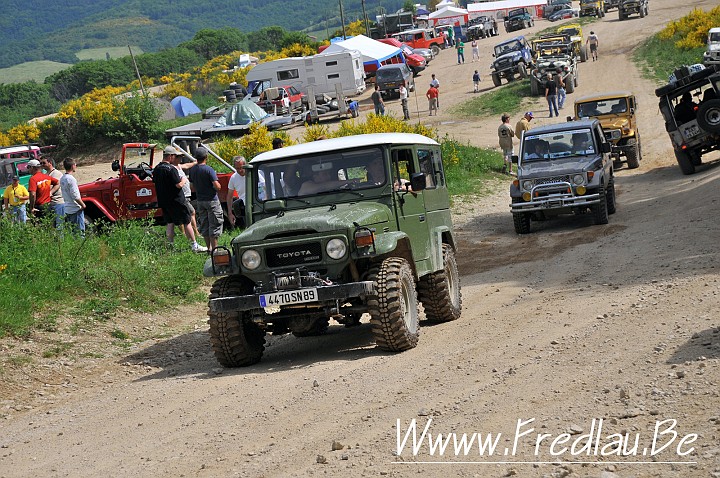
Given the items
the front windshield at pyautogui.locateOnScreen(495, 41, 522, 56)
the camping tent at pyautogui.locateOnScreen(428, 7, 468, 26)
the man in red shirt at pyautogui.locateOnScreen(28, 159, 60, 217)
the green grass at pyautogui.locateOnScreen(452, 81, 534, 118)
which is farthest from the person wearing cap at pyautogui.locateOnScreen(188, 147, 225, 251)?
the camping tent at pyautogui.locateOnScreen(428, 7, 468, 26)

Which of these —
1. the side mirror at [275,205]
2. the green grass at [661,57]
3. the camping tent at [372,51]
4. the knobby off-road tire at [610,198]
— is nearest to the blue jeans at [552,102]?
the green grass at [661,57]

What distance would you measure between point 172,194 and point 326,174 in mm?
5438

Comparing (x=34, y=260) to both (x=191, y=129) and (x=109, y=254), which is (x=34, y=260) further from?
(x=191, y=129)

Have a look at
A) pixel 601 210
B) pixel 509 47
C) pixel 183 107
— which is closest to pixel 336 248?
pixel 601 210

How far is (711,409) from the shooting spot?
6062 mm

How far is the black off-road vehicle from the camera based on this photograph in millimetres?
21031

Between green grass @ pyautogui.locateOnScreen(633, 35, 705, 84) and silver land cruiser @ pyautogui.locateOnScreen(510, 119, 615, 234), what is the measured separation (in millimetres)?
26910

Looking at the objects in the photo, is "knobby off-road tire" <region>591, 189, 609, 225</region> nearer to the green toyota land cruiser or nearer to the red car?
the green toyota land cruiser

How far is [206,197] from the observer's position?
46.5 feet

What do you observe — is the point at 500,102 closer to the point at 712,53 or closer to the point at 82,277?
the point at 712,53

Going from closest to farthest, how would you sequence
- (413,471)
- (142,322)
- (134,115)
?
(413,471) < (142,322) < (134,115)

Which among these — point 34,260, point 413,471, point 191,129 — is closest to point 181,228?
point 34,260

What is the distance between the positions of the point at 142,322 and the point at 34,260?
165cm

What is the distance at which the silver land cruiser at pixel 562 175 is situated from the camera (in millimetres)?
17078
